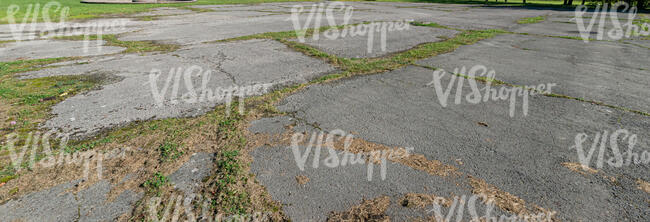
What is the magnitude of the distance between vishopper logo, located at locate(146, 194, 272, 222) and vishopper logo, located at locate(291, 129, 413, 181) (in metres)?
0.87

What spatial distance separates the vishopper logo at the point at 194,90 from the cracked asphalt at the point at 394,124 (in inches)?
1.5

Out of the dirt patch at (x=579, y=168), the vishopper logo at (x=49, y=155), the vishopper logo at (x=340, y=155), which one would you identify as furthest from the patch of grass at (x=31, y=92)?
the dirt patch at (x=579, y=168)

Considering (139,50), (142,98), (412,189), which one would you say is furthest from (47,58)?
(412,189)

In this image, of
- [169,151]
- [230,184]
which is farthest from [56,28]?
[230,184]

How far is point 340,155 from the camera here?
3557mm

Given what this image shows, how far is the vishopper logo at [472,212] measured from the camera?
2.60m

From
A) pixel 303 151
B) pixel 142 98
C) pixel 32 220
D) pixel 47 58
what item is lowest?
pixel 32 220

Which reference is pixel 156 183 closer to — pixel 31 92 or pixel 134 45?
Result: pixel 31 92

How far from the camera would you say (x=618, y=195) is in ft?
9.42

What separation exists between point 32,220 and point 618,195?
5.23 metres

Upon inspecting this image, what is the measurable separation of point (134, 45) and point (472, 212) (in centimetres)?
1049

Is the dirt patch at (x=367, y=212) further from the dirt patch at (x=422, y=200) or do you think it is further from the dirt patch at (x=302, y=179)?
the dirt patch at (x=302, y=179)

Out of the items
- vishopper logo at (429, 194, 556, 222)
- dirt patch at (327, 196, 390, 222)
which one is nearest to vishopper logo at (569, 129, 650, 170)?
vishopper logo at (429, 194, 556, 222)

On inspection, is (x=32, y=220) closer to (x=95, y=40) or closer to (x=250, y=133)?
(x=250, y=133)
